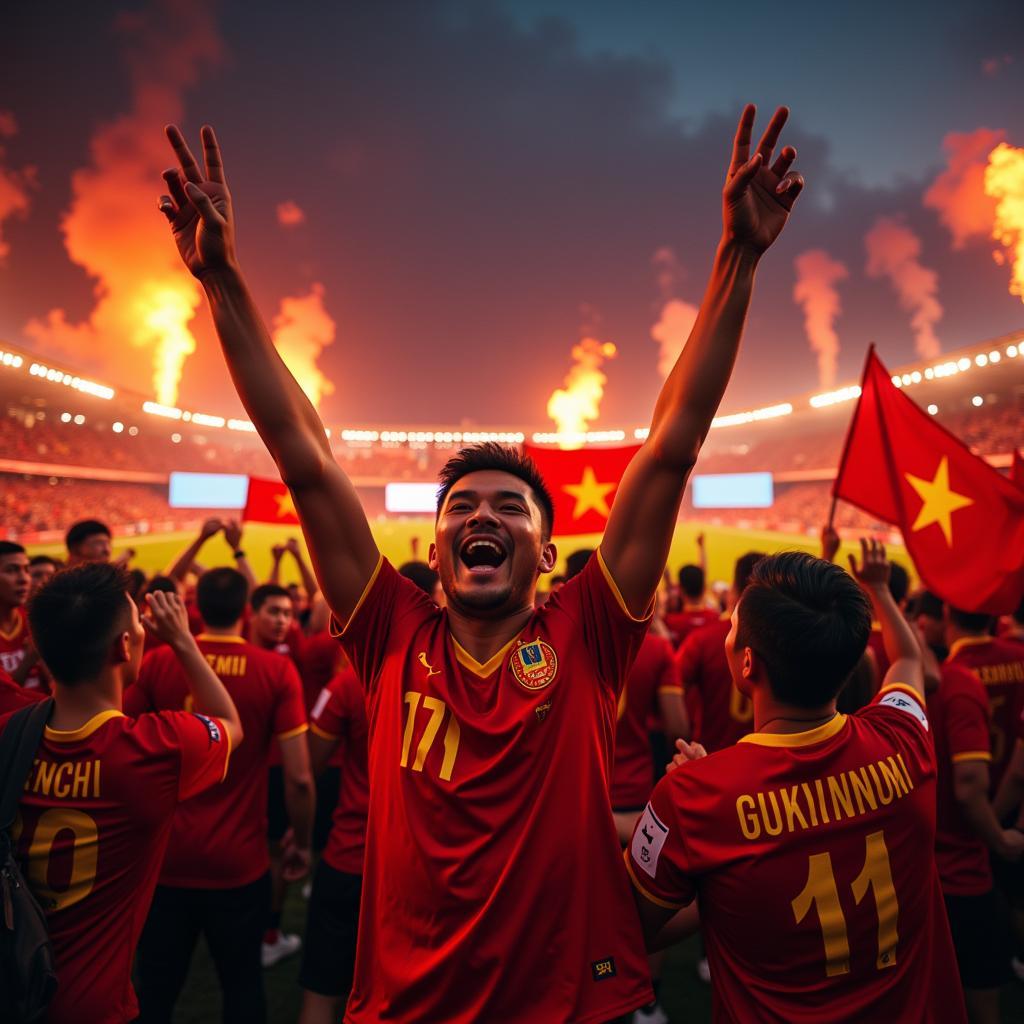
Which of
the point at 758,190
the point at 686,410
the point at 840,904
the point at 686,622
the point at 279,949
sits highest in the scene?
the point at 758,190

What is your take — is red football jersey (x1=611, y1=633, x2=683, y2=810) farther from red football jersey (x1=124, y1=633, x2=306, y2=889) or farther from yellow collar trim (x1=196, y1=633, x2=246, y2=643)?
yellow collar trim (x1=196, y1=633, x2=246, y2=643)

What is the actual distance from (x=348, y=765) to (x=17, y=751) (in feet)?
5.52

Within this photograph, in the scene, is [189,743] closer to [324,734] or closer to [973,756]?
[324,734]

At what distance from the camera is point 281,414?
5.81 feet

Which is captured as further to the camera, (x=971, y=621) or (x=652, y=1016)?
(x=971, y=621)

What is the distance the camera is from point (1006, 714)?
12.5ft

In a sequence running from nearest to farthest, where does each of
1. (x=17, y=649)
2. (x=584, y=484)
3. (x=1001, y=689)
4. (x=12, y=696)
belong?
(x=12, y=696), (x=1001, y=689), (x=17, y=649), (x=584, y=484)

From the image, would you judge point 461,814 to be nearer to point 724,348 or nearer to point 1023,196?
point 724,348

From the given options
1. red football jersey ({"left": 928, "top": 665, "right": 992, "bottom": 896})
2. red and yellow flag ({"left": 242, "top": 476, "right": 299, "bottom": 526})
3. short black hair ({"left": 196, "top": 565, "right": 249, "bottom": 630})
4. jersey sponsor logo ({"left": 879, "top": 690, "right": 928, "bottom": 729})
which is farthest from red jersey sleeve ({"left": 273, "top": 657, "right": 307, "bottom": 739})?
red and yellow flag ({"left": 242, "top": 476, "right": 299, "bottom": 526})

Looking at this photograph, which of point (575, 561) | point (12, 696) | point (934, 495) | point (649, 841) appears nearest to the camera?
point (649, 841)

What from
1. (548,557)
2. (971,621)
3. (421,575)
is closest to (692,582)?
(971,621)

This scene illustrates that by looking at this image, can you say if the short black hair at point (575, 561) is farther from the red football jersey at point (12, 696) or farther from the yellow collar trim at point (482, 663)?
the red football jersey at point (12, 696)

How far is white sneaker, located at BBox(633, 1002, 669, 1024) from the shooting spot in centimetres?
364

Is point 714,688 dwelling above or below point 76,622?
below
